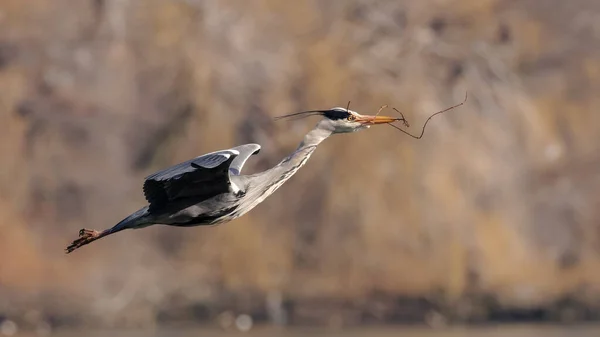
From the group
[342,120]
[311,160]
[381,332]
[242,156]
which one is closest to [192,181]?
[242,156]

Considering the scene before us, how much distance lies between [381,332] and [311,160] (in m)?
3.44

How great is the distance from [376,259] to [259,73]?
3.62 metres

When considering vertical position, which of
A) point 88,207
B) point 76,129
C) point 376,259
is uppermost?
point 76,129

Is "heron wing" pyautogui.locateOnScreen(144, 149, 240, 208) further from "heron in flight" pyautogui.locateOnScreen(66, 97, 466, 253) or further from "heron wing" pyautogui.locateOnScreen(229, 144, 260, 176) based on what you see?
"heron wing" pyautogui.locateOnScreen(229, 144, 260, 176)

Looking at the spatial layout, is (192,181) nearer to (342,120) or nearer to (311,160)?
(342,120)

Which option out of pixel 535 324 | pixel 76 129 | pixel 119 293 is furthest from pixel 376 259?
pixel 76 129

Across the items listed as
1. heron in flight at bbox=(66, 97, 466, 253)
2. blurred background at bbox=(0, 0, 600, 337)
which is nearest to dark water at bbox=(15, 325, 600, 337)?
blurred background at bbox=(0, 0, 600, 337)

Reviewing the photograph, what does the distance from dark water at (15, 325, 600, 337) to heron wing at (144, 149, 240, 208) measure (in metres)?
8.68

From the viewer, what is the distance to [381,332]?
15.8m

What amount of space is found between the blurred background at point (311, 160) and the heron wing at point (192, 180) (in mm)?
10017

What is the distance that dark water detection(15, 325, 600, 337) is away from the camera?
1527 cm

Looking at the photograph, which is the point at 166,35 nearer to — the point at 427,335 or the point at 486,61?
the point at 486,61

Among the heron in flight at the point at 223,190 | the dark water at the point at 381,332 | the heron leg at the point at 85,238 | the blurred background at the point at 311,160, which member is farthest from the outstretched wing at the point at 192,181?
the blurred background at the point at 311,160

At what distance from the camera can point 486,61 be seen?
64.7ft
